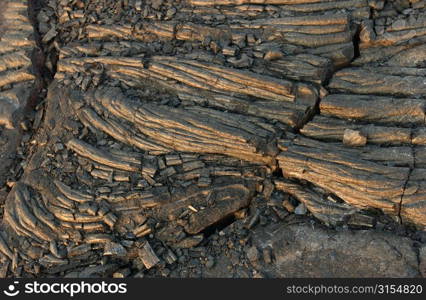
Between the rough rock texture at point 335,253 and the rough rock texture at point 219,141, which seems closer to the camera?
the rough rock texture at point 335,253

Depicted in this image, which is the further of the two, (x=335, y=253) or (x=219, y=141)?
(x=219, y=141)

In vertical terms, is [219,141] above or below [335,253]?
Result: above

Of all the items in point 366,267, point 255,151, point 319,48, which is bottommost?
point 366,267

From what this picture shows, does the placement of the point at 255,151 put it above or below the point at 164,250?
above

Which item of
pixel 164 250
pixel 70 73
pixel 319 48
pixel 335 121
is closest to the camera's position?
pixel 164 250

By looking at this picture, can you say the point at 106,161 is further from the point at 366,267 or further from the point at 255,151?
the point at 366,267

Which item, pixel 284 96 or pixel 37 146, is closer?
pixel 284 96

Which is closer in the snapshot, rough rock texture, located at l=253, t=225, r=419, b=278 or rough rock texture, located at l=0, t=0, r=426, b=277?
rough rock texture, located at l=253, t=225, r=419, b=278

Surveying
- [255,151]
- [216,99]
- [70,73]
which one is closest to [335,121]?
[255,151]
